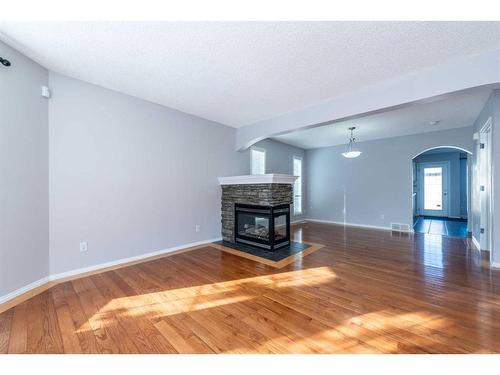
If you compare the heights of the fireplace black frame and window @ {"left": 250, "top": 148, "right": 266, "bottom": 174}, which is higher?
window @ {"left": 250, "top": 148, "right": 266, "bottom": 174}

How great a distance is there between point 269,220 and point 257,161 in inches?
91.7

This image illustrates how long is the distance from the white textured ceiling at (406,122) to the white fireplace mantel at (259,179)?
1.60 m

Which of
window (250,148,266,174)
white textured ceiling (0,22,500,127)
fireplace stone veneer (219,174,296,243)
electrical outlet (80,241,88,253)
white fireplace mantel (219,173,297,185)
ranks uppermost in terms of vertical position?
white textured ceiling (0,22,500,127)

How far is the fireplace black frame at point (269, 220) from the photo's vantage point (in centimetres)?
388

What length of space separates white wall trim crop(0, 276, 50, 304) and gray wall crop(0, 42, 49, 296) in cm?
4

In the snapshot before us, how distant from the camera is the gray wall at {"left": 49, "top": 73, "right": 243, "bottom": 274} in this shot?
2715 millimetres

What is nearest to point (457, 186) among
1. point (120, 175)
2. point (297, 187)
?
point (297, 187)

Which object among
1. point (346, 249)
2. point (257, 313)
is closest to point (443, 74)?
point (346, 249)

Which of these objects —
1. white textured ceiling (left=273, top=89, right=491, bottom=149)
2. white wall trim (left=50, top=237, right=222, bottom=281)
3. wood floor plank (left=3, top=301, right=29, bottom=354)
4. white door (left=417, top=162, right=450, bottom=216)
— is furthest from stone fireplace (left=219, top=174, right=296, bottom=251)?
white door (left=417, top=162, right=450, bottom=216)

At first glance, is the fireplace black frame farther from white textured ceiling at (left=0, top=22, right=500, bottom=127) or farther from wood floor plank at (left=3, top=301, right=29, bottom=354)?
wood floor plank at (left=3, top=301, right=29, bottom=354)

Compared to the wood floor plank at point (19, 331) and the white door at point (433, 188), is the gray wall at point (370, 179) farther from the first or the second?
the wood floor plank at point (19, 331)

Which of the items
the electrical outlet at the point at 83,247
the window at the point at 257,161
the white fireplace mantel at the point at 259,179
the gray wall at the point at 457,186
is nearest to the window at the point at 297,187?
the window at the point at 257,161

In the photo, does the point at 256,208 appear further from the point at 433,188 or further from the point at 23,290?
the point at 433,188

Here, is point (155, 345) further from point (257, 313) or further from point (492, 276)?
point (492, 276)
